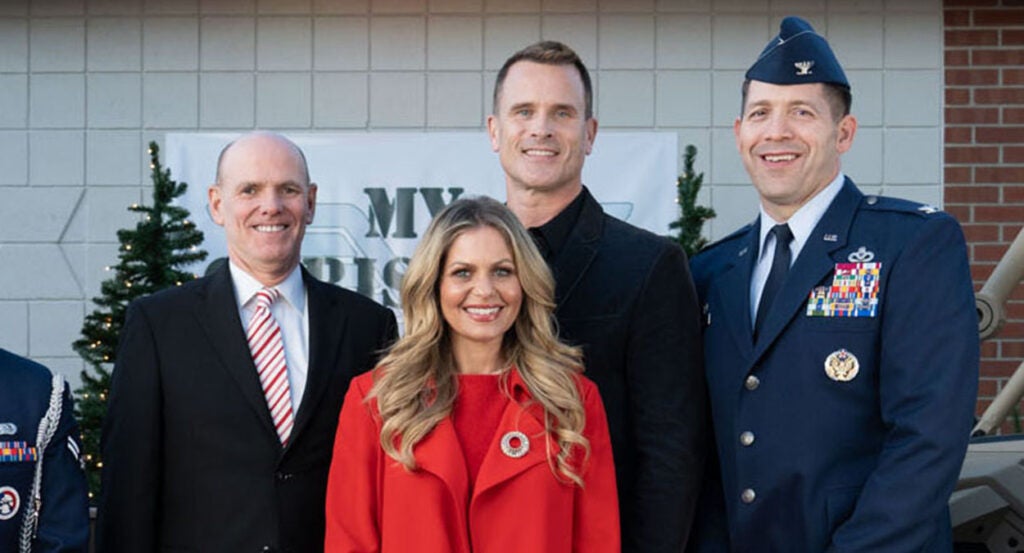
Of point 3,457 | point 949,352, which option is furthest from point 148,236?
point 949,352

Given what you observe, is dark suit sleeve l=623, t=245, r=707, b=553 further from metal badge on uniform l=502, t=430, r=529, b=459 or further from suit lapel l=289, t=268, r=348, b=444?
suit lapel l=289, t=268, r=348, b=444

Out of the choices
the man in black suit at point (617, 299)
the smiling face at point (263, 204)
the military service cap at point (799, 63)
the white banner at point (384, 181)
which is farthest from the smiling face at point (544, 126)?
the white banner at point (384, 181)

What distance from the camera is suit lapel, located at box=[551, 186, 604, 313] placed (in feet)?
10.1

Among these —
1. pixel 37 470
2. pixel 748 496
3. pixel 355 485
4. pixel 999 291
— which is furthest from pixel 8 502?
pixel 999 291

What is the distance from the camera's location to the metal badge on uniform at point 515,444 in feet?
9.02

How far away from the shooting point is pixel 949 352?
9.07 feet

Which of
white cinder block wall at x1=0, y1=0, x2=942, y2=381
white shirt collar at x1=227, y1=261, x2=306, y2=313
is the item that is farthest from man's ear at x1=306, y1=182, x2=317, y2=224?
white cinder block wall at x1=0, y1=0, x2=942, y2=381

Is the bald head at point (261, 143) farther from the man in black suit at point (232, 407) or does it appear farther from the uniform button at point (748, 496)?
the uniform button at point (748, 496)

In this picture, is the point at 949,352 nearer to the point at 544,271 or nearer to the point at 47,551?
the point at 544,271

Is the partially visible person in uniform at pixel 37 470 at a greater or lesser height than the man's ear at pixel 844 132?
lesser

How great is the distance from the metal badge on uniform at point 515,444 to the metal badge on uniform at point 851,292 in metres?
0.76

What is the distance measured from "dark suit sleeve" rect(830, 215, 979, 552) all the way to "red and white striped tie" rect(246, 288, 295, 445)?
51.9 inches

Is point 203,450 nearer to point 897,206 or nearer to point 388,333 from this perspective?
point 388,333

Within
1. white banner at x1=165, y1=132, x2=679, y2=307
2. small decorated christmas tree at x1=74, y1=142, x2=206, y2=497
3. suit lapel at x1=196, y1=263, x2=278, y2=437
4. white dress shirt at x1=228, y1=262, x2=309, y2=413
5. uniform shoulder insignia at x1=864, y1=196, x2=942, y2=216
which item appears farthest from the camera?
white banner at x1=165, y1=132, x2=679, y2=307
